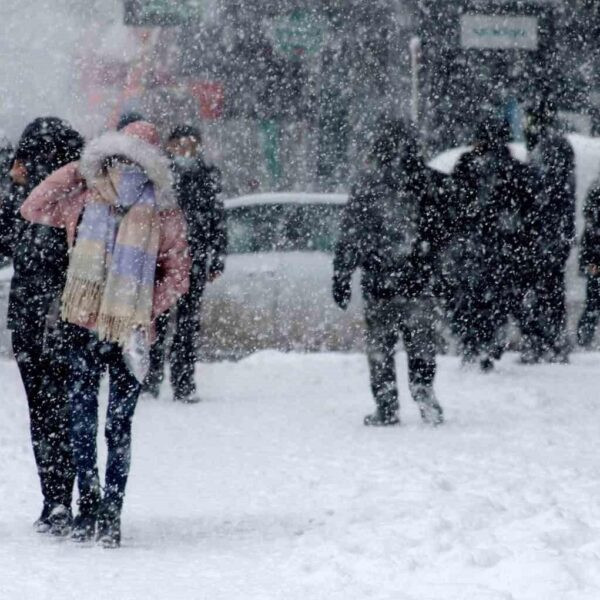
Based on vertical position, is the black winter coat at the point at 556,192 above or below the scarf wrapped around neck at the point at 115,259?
below

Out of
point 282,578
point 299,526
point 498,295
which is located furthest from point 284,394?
point 282,578

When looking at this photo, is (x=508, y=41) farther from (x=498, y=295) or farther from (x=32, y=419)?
(x=32, y=419)

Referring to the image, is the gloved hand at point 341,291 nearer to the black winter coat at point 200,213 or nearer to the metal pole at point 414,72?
the black winter coat at point 200,213

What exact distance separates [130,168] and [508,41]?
17.0 m

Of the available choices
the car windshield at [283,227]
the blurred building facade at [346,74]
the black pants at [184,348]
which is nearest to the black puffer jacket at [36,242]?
the black pants at [184,348]

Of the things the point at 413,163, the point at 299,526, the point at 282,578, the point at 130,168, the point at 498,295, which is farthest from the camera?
the point at 498,295

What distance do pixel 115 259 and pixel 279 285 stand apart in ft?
24.8

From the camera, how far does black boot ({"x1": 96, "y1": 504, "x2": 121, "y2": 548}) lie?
662cm

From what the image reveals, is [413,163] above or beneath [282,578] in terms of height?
above

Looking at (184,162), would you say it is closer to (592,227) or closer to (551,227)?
(551,227)

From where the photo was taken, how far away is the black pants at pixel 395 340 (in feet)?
33.2

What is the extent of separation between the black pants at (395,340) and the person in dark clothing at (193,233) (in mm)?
1548

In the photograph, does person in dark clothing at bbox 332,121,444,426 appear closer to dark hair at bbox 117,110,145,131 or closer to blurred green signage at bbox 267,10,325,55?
dark hair at bbox 117,110,145,131

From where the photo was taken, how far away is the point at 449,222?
10.2 metres
